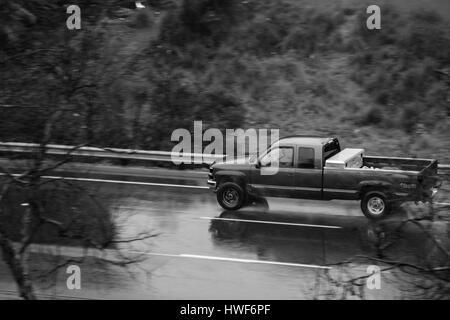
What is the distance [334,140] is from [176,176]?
5.62 metres

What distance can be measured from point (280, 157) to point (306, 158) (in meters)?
0.69

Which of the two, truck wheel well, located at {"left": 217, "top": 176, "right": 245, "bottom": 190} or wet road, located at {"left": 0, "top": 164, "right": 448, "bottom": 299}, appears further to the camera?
truck wheel well, located at {"left": 217, "top": 176, "right": 245, "bottom": 190}

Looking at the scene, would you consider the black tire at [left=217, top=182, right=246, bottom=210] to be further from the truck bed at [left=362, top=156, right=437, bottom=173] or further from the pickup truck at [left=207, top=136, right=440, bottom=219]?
the truck bed at [left=362, top=156, right=437, bottom=173]

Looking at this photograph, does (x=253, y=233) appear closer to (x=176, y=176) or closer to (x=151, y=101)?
(x=176, y=176)

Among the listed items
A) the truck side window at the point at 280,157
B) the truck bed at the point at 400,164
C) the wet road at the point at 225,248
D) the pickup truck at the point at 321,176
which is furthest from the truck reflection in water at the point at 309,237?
the truck bed at the point at 400,164

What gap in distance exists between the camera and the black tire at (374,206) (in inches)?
588

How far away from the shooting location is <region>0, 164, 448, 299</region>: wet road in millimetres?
11234

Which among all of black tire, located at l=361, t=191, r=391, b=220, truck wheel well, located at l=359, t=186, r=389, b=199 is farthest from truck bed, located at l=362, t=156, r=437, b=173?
black tire, located at l=361, t=191, r=391, b=220

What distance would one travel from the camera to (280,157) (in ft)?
51.7

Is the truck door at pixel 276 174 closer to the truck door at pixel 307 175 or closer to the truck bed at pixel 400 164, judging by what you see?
the truck door at pixel 307 175

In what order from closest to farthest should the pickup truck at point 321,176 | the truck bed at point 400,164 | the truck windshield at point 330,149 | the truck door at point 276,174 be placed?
the pickup truck at point 321,176 → the truck bed at point 400,164 → the truck windshield at point 330,149 → the truck door at point 276,174

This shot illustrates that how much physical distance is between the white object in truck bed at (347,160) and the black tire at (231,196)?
2.32m

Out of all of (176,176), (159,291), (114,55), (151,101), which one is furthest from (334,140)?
(114,55)

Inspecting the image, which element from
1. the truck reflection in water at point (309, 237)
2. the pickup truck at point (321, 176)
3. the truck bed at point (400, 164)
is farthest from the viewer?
the truck bed at point (400, 164)
